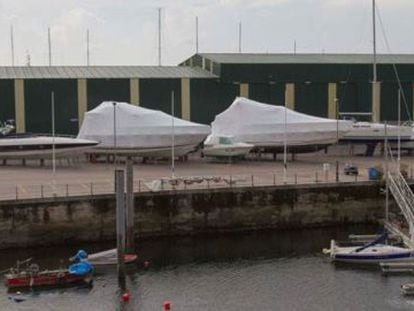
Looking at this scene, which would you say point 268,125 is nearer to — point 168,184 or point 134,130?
point 134,130

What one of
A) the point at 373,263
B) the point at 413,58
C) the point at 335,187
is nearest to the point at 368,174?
the point at 335,187

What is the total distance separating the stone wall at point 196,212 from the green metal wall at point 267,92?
77.8ft

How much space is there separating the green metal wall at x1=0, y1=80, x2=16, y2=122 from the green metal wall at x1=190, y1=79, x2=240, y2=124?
50.4 feet

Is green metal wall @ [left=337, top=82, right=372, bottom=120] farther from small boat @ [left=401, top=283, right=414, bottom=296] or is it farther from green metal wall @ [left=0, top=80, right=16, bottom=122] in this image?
small boat @ [left=401, top=283, right=414, bottom=296]

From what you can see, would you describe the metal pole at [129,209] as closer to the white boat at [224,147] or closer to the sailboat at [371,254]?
the sailboat at [371,254]

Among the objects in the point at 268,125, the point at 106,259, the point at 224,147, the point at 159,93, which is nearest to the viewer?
the point at 106,259

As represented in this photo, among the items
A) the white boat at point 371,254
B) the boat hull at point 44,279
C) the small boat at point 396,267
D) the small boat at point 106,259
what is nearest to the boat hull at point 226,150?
the white boat at point 371,254

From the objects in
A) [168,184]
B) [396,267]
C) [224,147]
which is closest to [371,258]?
[396,267]

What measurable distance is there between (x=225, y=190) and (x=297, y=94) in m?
26.9

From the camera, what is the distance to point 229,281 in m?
40.3

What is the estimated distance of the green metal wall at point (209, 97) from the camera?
244ft

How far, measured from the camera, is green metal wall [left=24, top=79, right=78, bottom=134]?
7081 cm

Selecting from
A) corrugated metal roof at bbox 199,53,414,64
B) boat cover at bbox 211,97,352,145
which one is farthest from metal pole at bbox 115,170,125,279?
corrugated metal roof at bbox 199,53,414,64

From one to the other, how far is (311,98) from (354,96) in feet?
14.1
